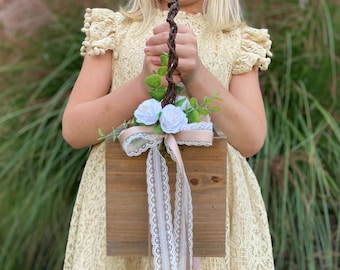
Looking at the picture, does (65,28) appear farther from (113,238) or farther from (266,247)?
(113,238)

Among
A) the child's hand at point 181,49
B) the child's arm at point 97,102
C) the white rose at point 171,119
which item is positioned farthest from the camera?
the child's arm at point 97,102

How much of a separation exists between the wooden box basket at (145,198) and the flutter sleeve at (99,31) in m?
0.36

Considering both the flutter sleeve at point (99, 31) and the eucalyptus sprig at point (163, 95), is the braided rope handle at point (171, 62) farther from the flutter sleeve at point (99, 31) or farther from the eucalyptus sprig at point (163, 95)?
the flutter sleeve at point (99, 31)

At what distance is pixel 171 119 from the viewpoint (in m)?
0.97

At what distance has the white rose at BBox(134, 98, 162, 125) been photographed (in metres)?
0.99

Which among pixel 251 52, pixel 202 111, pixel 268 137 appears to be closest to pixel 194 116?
pixel 202 111

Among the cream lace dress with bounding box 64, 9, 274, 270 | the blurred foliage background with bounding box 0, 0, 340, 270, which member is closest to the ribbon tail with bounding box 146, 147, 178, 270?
the cream lace dress with bounding box 64, 9, 274, 270

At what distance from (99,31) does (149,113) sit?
44 centimetres

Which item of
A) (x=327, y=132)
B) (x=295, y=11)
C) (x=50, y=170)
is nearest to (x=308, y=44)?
(x=295, y=11)

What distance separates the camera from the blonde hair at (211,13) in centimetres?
138

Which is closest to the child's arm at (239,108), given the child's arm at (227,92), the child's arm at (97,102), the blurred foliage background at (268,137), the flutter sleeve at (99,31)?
the child's arm at (227,92)

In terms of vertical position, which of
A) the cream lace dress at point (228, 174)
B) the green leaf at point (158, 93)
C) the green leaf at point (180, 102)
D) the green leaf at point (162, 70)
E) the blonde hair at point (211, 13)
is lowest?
the cream lace dress at point (228, 174)

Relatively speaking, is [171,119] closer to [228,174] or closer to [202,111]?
[202,111]

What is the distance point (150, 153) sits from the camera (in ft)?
3.37
